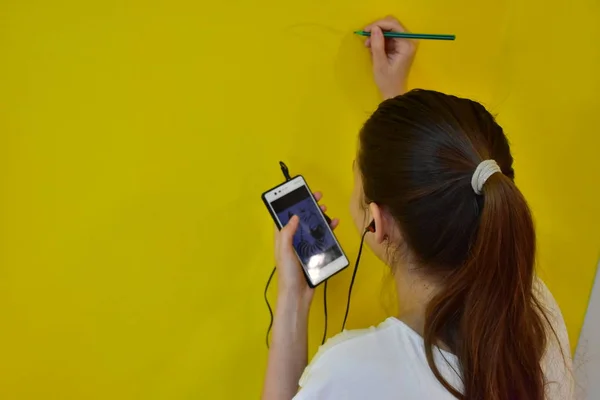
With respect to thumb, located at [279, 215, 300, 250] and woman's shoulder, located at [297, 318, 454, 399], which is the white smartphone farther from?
woman's shoulder, located at [297, 318, 454, 399]

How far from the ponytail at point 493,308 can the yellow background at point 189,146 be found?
1.02 ft

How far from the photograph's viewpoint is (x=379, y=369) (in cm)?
58

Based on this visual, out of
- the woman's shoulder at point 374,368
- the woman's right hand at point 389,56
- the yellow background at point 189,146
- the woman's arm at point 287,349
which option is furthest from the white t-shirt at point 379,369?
the woman's right hand at point 389,56

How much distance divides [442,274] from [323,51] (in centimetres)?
38

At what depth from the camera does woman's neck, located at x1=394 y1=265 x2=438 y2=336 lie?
2.11ft

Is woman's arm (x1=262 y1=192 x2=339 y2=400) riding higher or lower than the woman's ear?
lower

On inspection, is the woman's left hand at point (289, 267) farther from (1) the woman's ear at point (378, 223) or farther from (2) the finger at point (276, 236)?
(1) the woman's ear at point (378, 223)

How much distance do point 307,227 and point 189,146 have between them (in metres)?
0.21

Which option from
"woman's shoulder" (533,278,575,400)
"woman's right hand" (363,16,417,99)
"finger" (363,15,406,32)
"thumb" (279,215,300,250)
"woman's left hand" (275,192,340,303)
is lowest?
"woman's shoulder" (533,278,575,400)

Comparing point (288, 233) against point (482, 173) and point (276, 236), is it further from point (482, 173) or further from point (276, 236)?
point (482, 173)

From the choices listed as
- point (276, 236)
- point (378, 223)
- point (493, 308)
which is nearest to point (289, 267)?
point (276, 236)

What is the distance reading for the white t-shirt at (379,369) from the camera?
0.58m

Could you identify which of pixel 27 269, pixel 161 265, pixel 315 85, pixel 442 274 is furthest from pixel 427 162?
pixel 27 269

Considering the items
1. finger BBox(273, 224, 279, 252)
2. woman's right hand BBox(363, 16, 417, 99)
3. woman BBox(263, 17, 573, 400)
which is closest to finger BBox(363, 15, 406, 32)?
woman's right hand BBox(363, 16, 417, 99)
